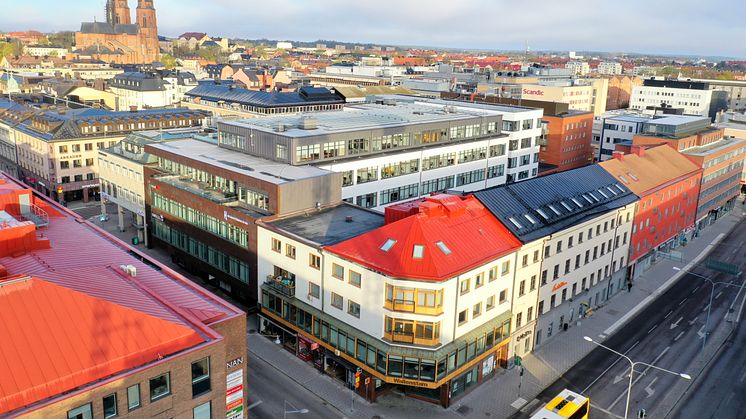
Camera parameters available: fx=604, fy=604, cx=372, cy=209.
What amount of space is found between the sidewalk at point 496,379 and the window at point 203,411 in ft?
49.8

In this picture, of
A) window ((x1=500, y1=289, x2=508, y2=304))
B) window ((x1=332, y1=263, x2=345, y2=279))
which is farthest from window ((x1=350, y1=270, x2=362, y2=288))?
window ((x1=500, y1=289, x2=508, y2=304))

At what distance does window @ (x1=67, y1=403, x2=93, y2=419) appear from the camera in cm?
2980

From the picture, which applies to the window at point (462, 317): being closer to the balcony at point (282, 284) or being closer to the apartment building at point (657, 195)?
the balcony at point (282, 284)

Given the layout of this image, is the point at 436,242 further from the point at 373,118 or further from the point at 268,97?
the point at 268,97

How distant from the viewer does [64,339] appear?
31.5m

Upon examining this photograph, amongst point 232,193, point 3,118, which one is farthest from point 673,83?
point 3,118

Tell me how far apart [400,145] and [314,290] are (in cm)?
3420

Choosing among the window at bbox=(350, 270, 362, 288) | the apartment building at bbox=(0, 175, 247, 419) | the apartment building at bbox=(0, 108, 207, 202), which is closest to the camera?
the apartment building at bbox=(0, 175, 247, 419)

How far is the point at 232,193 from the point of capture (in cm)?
6681

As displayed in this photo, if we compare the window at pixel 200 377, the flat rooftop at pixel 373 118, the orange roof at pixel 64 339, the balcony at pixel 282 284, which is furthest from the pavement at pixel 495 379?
the flat rooftop at pixel 373 118

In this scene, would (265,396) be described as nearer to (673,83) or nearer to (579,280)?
(579,280)

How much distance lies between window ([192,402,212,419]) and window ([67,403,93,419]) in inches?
239

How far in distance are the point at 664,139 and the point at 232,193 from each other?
71.9m

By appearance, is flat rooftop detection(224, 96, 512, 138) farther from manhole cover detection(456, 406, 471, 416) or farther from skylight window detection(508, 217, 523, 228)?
manhole cover detection(456, 406, 471, 416)
